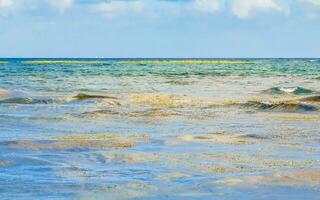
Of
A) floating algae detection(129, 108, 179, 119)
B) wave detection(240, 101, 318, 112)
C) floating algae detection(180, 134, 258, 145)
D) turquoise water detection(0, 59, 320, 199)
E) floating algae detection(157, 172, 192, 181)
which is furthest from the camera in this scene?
wave detection(240, 101, 318, 112)

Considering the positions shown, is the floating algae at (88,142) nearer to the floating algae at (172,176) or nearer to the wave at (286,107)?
the floating algae at (172,176)

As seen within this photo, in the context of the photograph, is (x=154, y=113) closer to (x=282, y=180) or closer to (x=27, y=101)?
(x=27, y=101)

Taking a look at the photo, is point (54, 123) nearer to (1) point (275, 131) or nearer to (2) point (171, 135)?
(2) point (171, 135)

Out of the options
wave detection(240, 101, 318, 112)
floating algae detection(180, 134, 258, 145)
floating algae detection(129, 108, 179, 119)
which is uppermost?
floating algae detection(180, 134, 258, 145)

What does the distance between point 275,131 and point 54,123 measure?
559 cm

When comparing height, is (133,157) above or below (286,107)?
above

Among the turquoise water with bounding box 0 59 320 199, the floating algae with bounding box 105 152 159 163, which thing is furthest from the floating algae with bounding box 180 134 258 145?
the floating algae with bounding box 105 152 159 163

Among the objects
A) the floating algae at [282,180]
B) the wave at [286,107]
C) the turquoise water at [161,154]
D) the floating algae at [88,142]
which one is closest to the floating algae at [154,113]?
the turquoise water at [161,154]

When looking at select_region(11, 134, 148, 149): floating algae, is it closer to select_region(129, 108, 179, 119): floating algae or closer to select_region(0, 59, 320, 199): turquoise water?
select_region(0, 59, 320, 199): turquoise water

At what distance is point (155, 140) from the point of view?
1380cm

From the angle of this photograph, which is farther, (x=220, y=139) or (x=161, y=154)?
(x=220, y=139)

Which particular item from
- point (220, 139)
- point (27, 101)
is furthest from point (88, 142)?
point (27, 101)

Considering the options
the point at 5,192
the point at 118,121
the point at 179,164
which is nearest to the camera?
the point at 5,192

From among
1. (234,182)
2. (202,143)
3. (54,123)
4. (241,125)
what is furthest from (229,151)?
(54,123)
